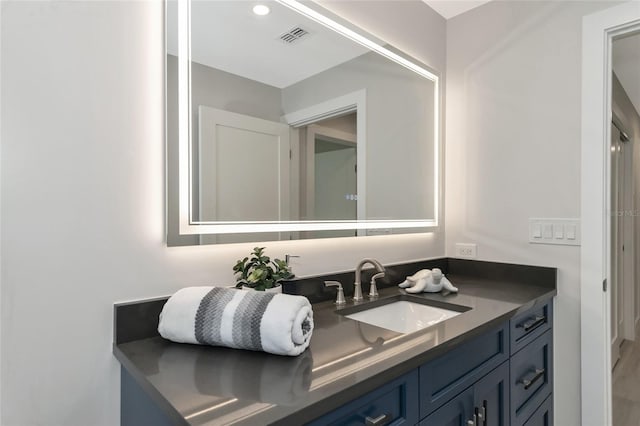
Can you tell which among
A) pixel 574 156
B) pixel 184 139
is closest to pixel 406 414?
pixel 184 139

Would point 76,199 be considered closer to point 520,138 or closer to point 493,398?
point 493,398

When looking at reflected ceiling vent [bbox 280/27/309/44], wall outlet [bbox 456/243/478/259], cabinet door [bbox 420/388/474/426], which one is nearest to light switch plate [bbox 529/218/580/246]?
wall outlet [bbox 456/243/478/259]

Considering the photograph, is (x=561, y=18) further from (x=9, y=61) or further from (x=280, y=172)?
(x=9, y=61)

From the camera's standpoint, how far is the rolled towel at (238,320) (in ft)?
2.75

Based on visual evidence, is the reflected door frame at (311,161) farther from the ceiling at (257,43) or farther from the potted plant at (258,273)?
the potted plant at (258,273)

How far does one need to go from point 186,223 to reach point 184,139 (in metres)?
0.25

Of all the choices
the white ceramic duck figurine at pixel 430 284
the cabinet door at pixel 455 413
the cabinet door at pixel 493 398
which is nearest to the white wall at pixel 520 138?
the white ceramic duck figurine at pixel 430 284

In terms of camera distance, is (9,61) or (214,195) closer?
(9,61)

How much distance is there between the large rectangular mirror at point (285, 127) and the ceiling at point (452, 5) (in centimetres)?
38

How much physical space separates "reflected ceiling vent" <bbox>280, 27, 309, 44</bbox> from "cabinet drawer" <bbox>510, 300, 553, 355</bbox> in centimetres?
133

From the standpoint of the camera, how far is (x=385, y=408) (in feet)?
2.75

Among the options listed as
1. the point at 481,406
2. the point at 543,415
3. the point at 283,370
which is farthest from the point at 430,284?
the point at 283,370

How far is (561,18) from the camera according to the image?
5.61ft

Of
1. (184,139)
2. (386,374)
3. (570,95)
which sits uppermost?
(570,95)
